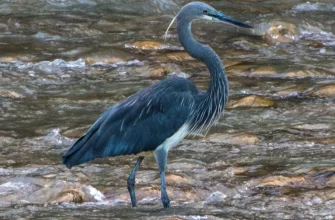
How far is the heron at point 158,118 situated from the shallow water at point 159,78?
1.22ft

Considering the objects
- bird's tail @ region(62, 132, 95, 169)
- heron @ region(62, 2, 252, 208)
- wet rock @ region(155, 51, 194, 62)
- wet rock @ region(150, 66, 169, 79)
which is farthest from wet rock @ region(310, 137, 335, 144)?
wet rock @ region(155, 51, 194, 62)

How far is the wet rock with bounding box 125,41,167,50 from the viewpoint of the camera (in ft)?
45.9

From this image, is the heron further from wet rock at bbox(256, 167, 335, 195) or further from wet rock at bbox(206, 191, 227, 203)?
wet rock at bbox(256, 167, 335, 195)

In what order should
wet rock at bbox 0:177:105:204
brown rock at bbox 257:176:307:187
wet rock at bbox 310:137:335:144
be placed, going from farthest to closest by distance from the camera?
1. wet rock at bbox 310:137:335:144
2. brown rock at bbox 257:176:307:187
3. wet rock at bbox 0:177:105:204

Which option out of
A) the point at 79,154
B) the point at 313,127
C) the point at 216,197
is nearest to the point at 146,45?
the point at 313,127

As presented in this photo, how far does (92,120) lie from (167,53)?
11.8 feet

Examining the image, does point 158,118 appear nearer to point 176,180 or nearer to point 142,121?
point 142,121

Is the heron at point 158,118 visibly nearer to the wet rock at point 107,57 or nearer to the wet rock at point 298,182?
the wet rock at point 298,182

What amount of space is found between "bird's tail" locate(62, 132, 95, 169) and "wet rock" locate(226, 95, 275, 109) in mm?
3507

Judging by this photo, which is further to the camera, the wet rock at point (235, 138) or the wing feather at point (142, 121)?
the wet rock at point (235, 138)

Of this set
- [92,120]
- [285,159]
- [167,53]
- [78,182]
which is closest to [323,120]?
[285,159]

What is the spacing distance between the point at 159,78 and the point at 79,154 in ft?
16.7

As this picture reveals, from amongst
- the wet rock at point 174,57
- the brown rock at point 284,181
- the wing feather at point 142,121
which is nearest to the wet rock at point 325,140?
the brown rock at point 284,181

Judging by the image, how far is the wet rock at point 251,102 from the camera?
419 inches
